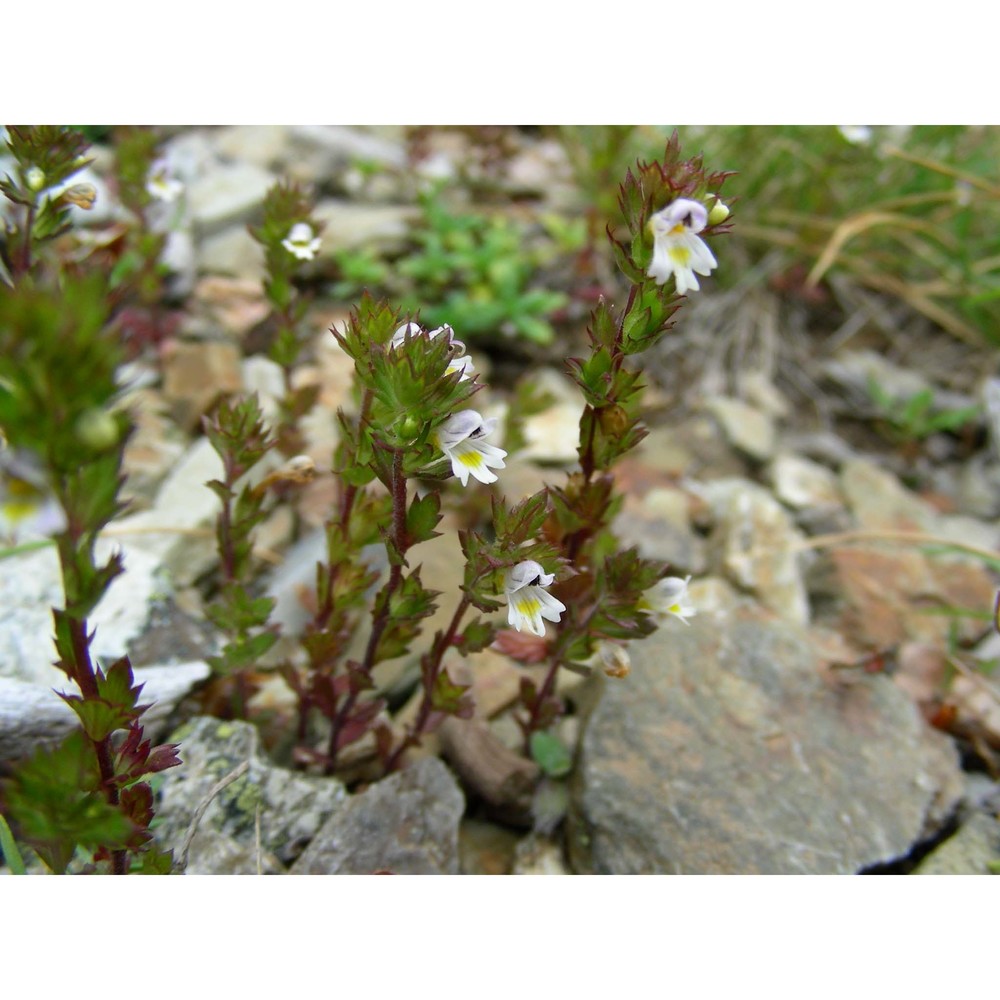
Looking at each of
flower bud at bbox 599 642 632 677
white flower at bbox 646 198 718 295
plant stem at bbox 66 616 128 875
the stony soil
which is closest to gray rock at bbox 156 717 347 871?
the stony soil

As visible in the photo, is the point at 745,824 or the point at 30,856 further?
the point at 745,824

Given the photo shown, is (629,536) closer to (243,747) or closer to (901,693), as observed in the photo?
(901,693)

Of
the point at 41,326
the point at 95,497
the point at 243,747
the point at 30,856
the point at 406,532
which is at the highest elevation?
the point at 41,326

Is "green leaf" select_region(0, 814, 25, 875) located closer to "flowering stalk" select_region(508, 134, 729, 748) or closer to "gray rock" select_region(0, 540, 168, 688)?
"gray rock" select_region(0, 540, 168, 688)

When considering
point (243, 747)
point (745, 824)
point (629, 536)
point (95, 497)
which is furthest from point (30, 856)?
point (629, 536)

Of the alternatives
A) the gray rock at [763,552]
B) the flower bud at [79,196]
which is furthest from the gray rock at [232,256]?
the gray rock at [763,552]

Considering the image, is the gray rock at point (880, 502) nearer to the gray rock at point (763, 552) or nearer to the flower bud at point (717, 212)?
the gray rock at point (763, 552)
